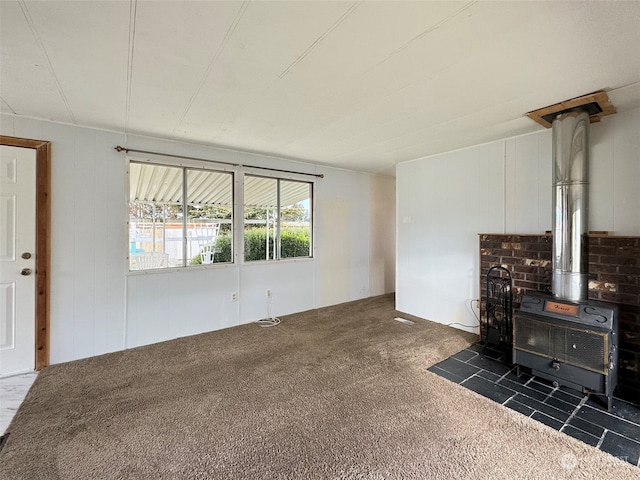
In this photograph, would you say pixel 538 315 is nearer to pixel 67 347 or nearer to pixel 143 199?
pixel 143 199

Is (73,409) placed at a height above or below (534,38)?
below

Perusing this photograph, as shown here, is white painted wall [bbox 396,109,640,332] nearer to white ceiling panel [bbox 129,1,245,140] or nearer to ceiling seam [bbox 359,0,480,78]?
ceiling seam [bbox 359,0,480,78]

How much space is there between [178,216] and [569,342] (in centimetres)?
405

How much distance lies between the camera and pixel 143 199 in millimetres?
3299

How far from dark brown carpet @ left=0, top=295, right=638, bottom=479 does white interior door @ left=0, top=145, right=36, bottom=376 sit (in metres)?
0.33

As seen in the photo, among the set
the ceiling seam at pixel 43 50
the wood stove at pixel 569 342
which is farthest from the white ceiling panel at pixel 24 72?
the wood stove at pixel 569 342

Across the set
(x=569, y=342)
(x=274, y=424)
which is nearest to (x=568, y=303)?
(x=569, y=342)

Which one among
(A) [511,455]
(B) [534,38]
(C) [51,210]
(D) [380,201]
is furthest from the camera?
(D) [380,201]

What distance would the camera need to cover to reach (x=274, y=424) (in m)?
1.93

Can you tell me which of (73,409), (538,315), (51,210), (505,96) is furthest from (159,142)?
(538,315)

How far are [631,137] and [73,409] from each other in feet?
16.2

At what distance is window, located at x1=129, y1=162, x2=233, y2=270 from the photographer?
3.29 metres

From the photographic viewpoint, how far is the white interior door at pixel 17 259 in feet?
8.46

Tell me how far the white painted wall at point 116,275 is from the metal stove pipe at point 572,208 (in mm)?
3061
